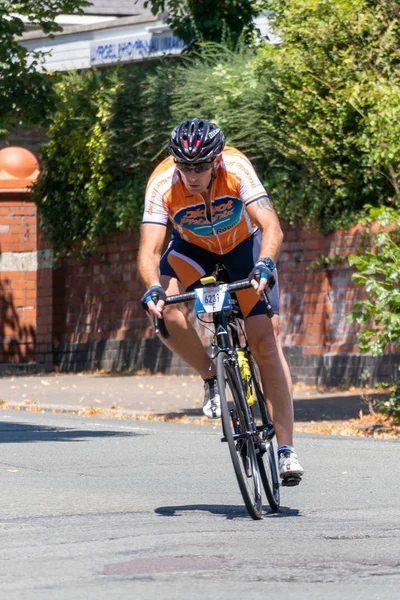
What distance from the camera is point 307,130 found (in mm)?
17109

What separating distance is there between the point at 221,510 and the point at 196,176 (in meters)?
1.72

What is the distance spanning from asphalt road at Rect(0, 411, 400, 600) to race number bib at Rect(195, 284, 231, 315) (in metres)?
1.02

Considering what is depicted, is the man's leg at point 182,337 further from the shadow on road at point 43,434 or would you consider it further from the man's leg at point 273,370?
the shadow on road at point 43,434

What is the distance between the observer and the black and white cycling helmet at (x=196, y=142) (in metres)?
6.78

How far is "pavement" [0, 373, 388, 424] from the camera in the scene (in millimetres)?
15266

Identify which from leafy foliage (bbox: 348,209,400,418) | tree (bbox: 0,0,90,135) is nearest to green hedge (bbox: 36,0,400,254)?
tree (bbox: 0,0,90,135)


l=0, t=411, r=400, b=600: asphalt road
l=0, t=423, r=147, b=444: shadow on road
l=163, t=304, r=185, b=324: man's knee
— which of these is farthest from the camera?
l=0, t=423, r=147, b=444: shadow on road

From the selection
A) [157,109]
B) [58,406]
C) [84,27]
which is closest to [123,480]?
[58,406]

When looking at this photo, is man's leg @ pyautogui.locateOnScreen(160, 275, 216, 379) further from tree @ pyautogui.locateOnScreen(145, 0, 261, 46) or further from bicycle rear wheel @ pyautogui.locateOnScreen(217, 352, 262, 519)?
tree @ pyautogui.locateOnScreen(145, 0, 261, 46)

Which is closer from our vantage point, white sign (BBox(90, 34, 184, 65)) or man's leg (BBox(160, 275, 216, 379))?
man's leg (BBox(160, 275, 216, 379))

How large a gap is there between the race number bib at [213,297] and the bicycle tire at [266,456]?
58cm

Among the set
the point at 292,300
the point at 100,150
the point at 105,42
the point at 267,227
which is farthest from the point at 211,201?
the point at 105,42

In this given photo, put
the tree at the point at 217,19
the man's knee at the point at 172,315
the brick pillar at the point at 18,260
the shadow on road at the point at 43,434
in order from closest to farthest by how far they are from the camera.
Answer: the man's knee at the point at 172,315 → the shadow on road at the point at 43,434 → the tree at the point at 217,19 → the brick pillar at the point at 18,260

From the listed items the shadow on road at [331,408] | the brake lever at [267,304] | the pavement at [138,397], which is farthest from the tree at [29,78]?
the brake lever at [267,304]
